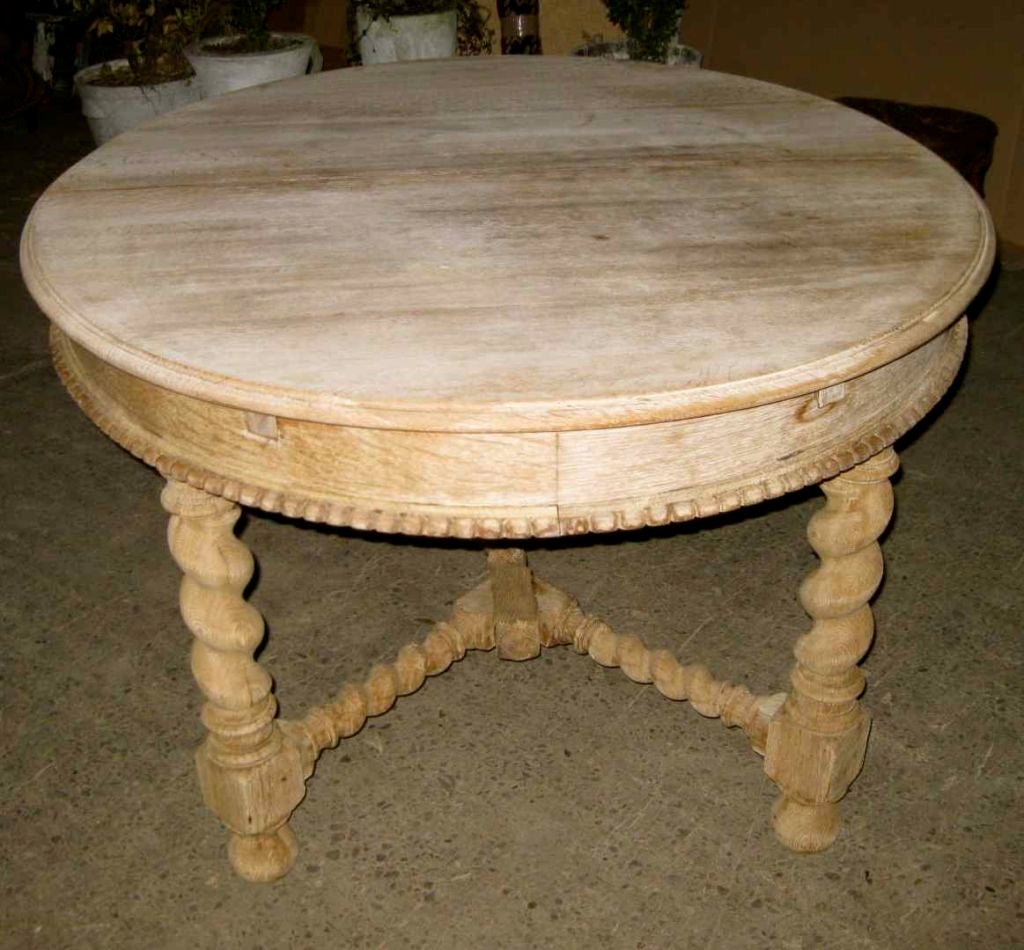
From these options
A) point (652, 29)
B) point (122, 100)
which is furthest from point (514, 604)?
point (122, 100)

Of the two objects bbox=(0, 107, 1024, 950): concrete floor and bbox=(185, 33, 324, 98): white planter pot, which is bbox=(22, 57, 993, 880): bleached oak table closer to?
bbox=(0, 107, 1024, 950): concrete floor

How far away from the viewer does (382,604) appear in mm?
2467

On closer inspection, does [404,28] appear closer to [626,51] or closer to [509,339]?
[626,51]

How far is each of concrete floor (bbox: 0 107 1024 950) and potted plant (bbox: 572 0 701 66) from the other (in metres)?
1.83

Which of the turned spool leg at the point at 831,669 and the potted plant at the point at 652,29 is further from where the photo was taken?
the potted plant at the point at 652,29

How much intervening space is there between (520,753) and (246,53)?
3.12 metres

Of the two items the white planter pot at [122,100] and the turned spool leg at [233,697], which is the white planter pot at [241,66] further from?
the turned spool leg at [233,697]

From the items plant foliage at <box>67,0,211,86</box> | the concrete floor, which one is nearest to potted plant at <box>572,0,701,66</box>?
plant foliage at <box>67,0,211,86</box>

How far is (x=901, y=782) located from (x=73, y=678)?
1.54 meters

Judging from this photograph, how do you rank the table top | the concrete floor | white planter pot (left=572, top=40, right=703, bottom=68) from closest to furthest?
the table top, the concrete floor, white planter pot (left=572, top=40, right=703, bottom=68)

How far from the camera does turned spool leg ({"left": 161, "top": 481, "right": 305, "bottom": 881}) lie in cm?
157

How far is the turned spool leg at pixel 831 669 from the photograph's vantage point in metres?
1.58

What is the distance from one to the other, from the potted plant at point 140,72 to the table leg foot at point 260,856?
3205 mm

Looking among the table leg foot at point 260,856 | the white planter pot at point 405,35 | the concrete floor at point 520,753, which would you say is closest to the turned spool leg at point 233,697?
the table leg foot at point 260,856
